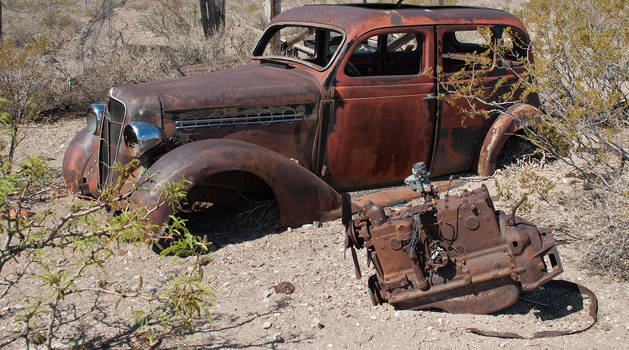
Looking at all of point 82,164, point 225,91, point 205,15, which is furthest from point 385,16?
point 205,15

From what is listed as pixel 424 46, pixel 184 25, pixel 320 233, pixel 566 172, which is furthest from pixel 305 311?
pixel 184 25

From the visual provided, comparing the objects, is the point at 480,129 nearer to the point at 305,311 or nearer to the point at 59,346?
the point at 305,311

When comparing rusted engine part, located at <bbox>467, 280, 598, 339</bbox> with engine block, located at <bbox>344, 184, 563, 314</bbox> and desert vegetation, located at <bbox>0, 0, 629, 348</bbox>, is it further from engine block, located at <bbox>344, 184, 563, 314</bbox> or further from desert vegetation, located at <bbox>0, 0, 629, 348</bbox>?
desert vegetation, located at <bbox>0, 0, 629, 348</bbox>

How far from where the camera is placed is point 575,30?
434 centimetres

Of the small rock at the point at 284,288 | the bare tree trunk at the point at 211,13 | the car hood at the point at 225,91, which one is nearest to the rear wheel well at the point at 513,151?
the car hood at the point at 225,91

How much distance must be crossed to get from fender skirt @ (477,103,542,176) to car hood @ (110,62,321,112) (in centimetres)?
183

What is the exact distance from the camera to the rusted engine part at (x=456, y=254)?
10.8ft

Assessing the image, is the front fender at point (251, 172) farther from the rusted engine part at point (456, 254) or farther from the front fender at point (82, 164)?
the front fender at point (82, 164)

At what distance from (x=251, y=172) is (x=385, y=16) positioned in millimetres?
1825

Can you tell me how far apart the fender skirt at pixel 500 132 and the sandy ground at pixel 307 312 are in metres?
1.08

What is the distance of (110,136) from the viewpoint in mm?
4746

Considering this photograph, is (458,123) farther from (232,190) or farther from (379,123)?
(232,190)

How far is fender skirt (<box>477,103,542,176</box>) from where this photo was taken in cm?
527

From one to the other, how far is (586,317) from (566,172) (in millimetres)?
2455
